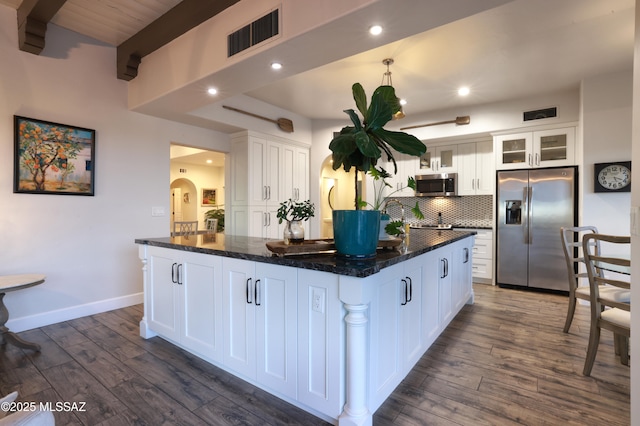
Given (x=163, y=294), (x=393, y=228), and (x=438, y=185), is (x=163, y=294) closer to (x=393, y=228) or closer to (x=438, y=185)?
(x=393, y=228)

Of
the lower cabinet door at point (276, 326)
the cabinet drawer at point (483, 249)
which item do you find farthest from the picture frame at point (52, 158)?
the cabinet drawer at point (483, 249)

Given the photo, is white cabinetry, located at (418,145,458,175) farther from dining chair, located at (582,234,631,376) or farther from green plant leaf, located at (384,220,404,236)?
green plant leaf, located at (384,220,404,236)

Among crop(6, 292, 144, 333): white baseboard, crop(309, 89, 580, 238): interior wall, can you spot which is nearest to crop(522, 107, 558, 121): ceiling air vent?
crop(309, 89, 580, 238): interior wall

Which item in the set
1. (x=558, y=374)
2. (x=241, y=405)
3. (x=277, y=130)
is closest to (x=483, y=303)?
(x=558, y=374)

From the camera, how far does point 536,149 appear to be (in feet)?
14.9

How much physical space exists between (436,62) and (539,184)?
2.42 meters

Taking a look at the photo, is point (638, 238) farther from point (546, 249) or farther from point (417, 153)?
point (546, 249)

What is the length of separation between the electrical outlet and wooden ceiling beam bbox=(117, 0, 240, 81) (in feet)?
7.80

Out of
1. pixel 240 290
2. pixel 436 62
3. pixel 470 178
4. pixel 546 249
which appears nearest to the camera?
pixel 240 290

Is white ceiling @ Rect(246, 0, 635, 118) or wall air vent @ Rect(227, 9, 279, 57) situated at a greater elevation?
white ceiling @ Rect(246, 0, 635, 118)

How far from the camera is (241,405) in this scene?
1.84 metres

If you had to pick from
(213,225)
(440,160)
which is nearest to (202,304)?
(440,160)

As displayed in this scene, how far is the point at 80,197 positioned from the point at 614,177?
6.15m

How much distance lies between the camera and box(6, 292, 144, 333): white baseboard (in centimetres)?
302
